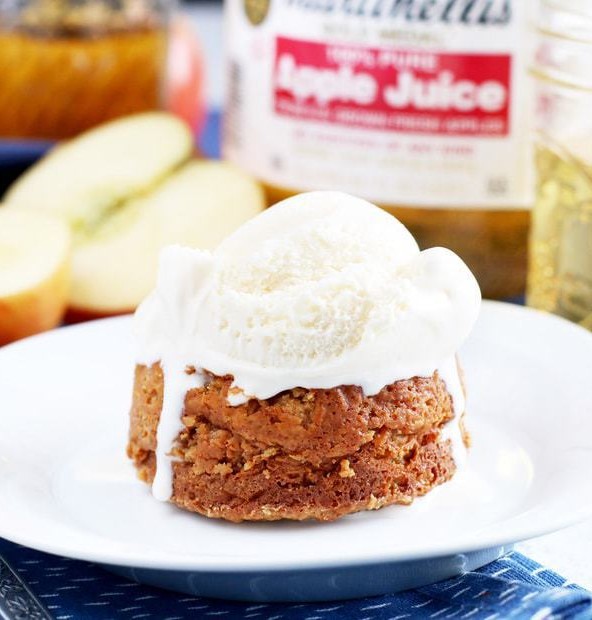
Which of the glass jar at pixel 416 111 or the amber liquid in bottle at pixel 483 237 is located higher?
the glass jar at pixel 416 111

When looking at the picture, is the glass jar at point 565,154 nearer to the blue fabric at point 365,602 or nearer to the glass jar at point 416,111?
the glass jar at point 416,111

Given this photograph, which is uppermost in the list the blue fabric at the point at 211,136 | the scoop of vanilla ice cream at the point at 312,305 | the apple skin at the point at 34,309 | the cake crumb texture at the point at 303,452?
the scoop of vanilla ice cream at the point at 312,305

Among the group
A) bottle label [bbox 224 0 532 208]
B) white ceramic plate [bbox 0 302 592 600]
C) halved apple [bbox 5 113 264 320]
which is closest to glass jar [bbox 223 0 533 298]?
bottle label [bbox 224 0 532 208]

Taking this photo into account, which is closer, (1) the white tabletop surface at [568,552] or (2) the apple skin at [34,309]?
(1) the white tabletop surface at [568,552]

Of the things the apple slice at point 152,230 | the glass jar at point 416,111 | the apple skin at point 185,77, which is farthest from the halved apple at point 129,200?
the apple skin at point 185,77

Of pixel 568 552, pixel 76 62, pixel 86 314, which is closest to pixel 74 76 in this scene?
pixel 76 62

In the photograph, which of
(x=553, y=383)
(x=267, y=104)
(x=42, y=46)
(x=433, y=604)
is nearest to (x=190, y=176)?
(x=267, y=104)
